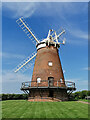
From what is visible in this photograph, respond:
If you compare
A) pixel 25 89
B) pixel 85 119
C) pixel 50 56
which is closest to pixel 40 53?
pixel 50 56

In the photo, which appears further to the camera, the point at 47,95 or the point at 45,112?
the point at 47,95

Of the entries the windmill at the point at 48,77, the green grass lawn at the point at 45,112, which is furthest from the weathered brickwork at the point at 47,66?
the green grass lawn at the point at 45,112

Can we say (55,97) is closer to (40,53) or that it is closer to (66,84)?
(66,84)

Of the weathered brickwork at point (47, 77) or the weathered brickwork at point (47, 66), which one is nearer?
the weathered brickwork at point (47, 77)

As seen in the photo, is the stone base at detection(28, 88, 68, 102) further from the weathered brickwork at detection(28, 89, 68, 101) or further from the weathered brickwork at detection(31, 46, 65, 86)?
the weathered brickwork at detection(31, 46, 65, 86)

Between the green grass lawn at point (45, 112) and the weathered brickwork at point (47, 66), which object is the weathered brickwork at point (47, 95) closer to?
the weathered brickwork at point (47, 66)

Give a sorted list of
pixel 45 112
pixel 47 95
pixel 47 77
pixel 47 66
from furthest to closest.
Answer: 1. pixel 47 66
2. pixel 47 77
3. pixel 47 95
4. pixel 45 112

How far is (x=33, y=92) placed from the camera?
15.2 m

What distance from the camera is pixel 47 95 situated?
47.6 feet

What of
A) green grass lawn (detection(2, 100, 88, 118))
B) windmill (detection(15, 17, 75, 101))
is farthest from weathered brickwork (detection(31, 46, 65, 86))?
green grass lawn (detection(2, 100, 88, 118))

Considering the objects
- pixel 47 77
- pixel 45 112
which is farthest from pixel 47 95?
pixel 45 112

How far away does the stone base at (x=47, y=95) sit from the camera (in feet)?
47.3

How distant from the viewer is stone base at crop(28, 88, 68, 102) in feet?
47.3

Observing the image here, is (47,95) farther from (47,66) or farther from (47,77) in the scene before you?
(47,66)
